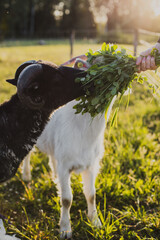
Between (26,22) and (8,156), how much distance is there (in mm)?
53174

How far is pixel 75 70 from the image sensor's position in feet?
7.59

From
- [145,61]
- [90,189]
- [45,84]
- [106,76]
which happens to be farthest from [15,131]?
[145,61]

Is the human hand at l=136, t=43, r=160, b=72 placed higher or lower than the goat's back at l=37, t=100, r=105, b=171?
higher

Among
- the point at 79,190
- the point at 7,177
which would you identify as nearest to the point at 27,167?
the point at 79,190

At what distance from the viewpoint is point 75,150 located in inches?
111

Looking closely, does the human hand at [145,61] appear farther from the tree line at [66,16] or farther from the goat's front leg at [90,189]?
the tree line at [66,16]

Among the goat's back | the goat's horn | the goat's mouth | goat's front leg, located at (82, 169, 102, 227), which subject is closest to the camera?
the goat's horn

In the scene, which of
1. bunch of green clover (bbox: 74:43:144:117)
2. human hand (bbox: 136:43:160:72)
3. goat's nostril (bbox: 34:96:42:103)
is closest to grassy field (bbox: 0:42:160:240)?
human hand (bbox: 136:43:160:72)

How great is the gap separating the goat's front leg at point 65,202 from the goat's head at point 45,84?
903 mm

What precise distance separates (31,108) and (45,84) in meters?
0.23

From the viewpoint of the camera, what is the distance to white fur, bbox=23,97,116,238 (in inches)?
109

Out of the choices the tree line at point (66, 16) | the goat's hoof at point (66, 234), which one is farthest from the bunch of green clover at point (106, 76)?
the tree line at point (66, 16)

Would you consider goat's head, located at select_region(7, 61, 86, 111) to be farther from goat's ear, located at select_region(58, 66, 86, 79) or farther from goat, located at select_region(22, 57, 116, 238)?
goat, located at select_region(22, 57, 116, 238)

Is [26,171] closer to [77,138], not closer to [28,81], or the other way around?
[77,138]
